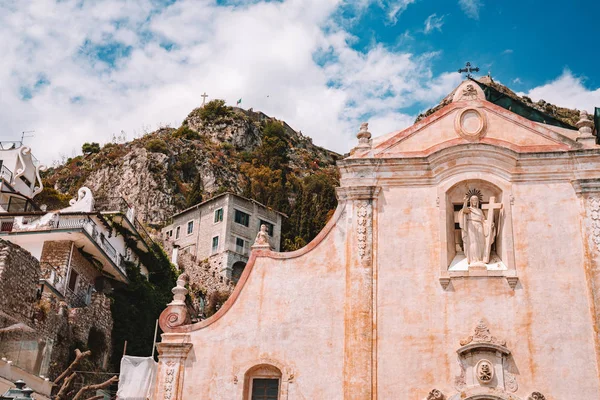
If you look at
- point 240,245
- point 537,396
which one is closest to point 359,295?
point 537,396

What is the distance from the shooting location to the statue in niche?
1582 centimetres

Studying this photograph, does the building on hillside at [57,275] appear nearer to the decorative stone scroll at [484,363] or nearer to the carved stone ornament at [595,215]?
the decorative stone scroll at [484,363]

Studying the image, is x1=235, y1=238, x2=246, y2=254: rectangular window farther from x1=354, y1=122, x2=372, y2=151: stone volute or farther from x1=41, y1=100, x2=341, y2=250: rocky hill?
x1=354, y1=122, x2=372, y2=151: stone volute

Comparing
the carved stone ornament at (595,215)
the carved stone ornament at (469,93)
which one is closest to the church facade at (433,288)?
the carved stone ornament at (595,215)

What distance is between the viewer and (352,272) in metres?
15.9

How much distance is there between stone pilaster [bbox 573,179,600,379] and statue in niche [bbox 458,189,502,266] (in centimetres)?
176

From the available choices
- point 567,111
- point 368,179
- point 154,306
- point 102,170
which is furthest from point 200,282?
point 368,179

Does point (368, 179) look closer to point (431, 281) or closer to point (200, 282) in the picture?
point (431, 281)

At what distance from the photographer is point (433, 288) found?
15.5 meters

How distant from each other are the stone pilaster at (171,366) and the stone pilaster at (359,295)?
3425 mm

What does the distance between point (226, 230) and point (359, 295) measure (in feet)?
122

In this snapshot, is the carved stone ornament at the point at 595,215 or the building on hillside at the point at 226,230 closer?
the carved stone ornament at the point at 595,215

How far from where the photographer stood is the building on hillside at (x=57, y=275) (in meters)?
22.7

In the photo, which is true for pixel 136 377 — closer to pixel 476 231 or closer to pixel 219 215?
pixel 476 231
